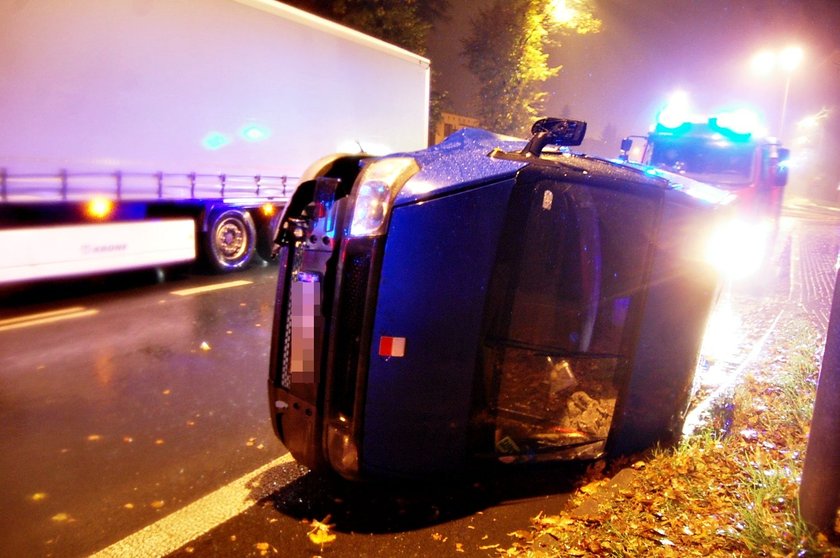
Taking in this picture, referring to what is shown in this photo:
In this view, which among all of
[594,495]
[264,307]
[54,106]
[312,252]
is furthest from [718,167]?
[54,106]

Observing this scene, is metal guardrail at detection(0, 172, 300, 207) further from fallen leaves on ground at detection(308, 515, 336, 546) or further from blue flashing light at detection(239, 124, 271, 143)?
fallen leaves on ground at detection(308, 515, 336, 546)

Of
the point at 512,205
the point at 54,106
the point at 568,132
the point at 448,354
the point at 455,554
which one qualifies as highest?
the point at 54,106

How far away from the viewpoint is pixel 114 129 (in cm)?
768

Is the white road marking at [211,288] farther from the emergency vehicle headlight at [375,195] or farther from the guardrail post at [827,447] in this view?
the guardrail post at [827,447]

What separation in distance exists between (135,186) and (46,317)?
2.25m

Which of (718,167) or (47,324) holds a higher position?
(718,167)

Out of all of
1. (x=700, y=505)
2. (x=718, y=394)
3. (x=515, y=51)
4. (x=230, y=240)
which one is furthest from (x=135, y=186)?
(x=515, y=51)

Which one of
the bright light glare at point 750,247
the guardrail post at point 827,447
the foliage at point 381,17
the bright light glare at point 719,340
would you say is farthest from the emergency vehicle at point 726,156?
the foliage at point 381,17

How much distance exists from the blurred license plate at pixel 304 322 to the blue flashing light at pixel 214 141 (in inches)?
278

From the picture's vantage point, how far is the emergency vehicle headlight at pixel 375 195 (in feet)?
8.77

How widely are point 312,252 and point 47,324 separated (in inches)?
205

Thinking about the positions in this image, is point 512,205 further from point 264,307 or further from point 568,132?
point 264,307

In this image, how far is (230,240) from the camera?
9961 mm

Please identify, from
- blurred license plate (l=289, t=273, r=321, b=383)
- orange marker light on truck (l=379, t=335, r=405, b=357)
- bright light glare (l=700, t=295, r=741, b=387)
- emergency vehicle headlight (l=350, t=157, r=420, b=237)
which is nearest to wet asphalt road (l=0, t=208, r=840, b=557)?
blurred license plate (l=289, t=273, r=321, b=383)
